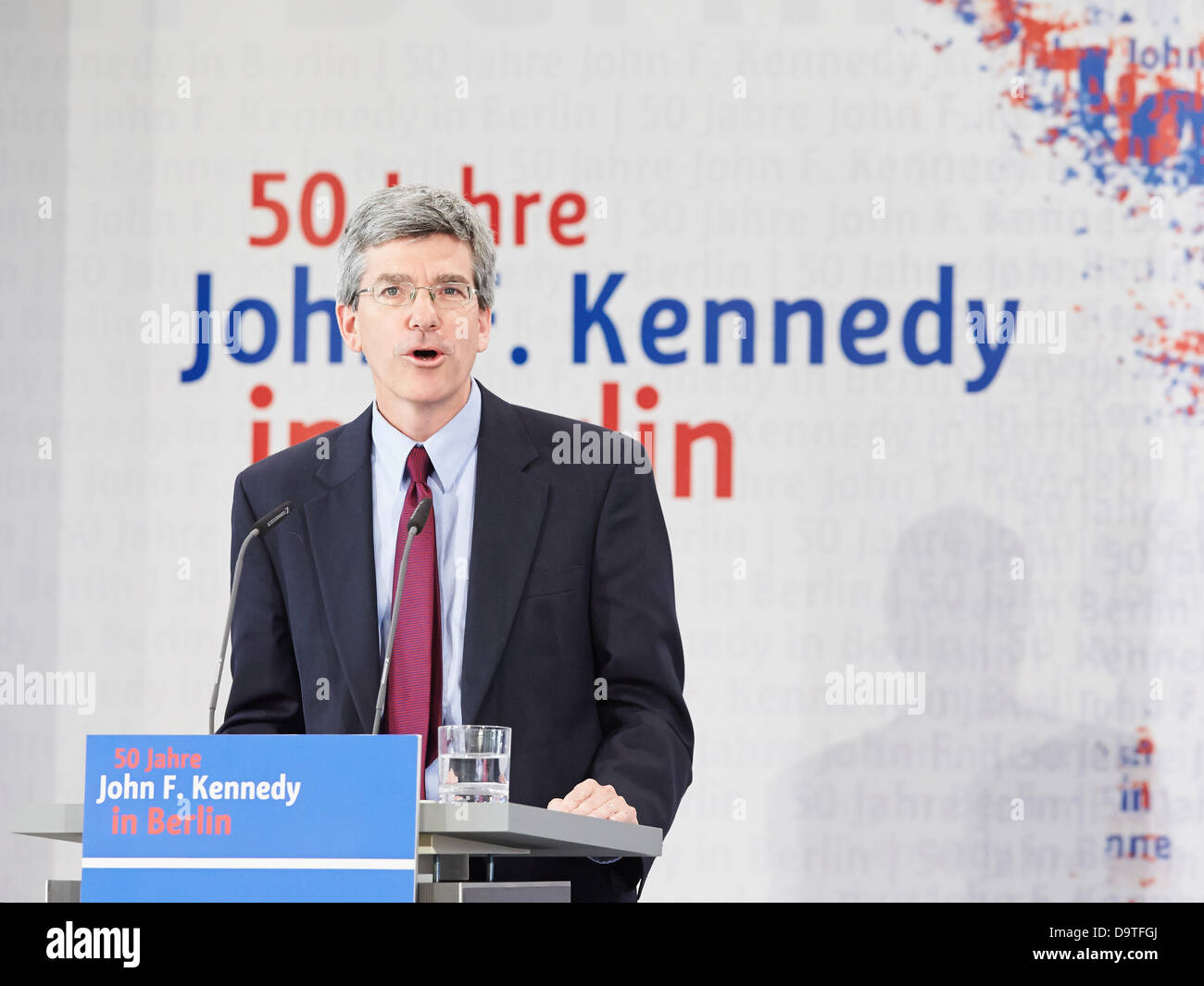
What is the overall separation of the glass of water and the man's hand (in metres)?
0.09

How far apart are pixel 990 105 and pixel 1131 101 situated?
399 millimetres

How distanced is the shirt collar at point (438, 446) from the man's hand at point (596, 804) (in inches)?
33.3

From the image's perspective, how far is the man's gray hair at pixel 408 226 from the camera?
2895 mm

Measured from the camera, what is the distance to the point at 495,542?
9.16 feet

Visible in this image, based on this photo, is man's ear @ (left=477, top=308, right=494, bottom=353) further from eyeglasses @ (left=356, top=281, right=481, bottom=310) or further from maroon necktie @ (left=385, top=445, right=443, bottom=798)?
maroon necktie @ (left=385, top=445, right=443, bottom=798)

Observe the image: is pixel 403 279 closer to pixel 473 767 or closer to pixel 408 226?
pixel 408 226

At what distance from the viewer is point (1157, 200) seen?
441 cm

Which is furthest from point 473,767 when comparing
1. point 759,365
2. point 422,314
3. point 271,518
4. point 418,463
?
point 759,365

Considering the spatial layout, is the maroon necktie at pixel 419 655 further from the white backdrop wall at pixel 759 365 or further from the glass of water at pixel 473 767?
the white backdrop wall at pixel 759 365

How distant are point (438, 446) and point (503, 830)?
126 cm
